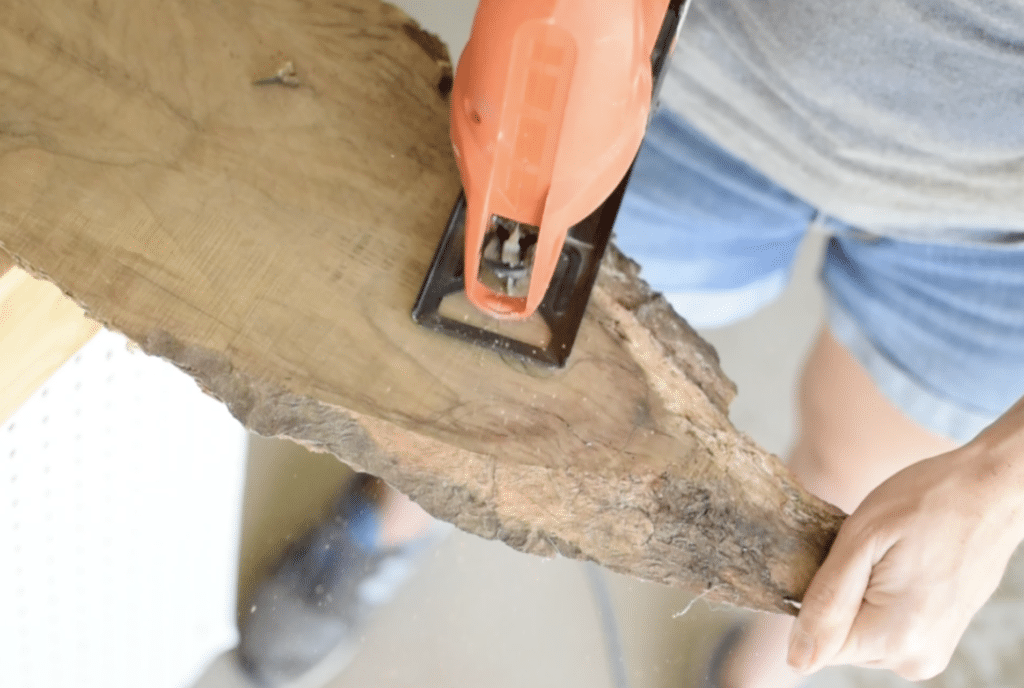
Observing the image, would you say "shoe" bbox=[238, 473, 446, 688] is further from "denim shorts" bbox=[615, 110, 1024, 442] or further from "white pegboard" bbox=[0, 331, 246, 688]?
"denim shorts" bbox=[615, 110, 1024, 442]

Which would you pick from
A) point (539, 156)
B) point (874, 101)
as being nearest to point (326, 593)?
point (539, 156)

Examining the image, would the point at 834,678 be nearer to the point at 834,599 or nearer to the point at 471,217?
the point at 834,599

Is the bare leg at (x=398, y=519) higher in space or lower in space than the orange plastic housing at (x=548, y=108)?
lower

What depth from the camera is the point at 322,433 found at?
48 centimetres

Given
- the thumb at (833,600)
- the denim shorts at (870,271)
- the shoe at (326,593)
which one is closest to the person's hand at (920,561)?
the thumb at (833,600)

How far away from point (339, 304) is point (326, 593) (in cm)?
40

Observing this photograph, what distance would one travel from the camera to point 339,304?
0.50 meters

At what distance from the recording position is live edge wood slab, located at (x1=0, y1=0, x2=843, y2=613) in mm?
486

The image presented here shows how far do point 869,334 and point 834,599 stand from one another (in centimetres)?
35

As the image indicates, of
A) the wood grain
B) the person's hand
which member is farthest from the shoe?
the person's hand

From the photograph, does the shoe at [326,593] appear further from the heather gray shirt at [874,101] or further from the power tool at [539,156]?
the heather gray shirt at [874,101]

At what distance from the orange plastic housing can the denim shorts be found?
252 mm

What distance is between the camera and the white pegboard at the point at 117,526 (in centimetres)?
61

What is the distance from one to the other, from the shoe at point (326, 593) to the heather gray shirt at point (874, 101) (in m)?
0.47
